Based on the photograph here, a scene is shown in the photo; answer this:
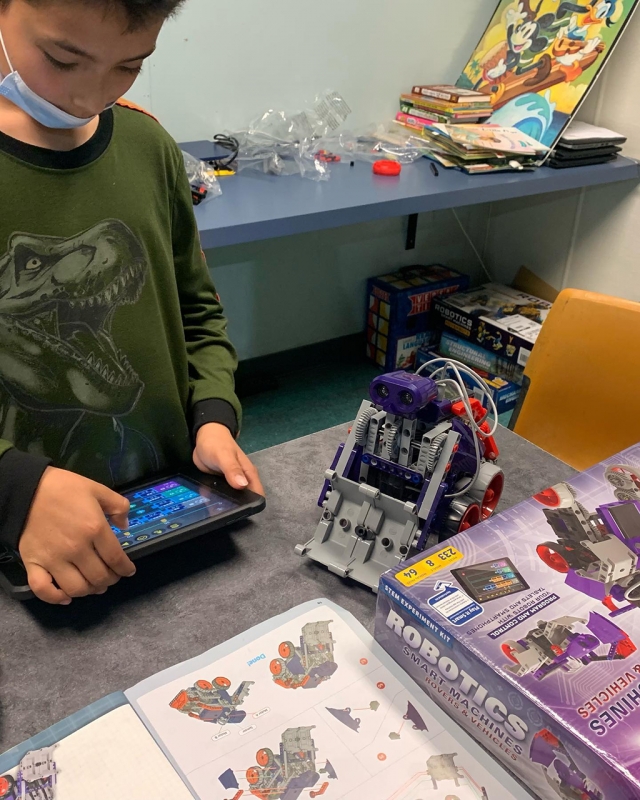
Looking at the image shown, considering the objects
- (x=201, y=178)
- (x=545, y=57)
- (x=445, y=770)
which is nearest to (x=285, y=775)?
(x=445, y=770)

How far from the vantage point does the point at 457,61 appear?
2084mm

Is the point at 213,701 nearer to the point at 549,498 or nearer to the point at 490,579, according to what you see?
the point at 490,579

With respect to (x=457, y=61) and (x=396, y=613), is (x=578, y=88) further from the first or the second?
Result: (x=396, y=613)

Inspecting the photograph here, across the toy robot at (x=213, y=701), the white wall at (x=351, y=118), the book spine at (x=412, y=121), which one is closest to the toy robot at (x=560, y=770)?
the toy robot at (x=213, y=701)

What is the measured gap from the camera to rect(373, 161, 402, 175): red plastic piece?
167 centimetres

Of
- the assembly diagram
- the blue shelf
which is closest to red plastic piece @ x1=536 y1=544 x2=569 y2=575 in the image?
the assembly diagram

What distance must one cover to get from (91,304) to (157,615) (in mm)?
313

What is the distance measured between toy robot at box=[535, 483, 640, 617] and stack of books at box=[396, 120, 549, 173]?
1276 mm

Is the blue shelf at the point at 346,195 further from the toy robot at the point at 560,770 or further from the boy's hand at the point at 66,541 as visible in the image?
the toy robot at the point at 560,770

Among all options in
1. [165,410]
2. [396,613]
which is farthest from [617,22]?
[396,613]

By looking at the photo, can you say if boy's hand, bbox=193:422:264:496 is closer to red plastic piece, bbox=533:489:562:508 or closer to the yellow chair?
red plastic piece, bbox=533:489:562:508

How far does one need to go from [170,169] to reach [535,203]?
1.80 m

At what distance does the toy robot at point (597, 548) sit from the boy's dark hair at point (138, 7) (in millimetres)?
513

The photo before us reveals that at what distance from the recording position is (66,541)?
1.76ft
